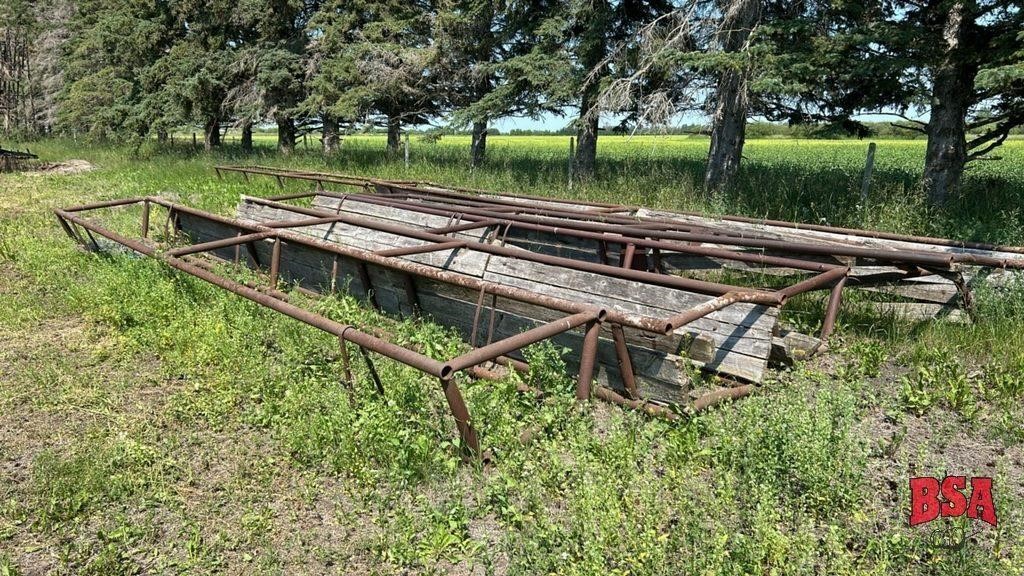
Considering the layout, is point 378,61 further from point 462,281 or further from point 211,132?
point 462,281

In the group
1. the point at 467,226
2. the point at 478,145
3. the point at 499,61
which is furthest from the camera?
the point at 478,145

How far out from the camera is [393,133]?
19156 mm

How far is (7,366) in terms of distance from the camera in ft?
14.4

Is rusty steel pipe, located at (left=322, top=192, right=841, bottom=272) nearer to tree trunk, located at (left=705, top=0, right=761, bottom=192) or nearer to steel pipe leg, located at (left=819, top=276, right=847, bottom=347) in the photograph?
steel pipe leg, located at (left=819, top=276, right=847, bottom=347)

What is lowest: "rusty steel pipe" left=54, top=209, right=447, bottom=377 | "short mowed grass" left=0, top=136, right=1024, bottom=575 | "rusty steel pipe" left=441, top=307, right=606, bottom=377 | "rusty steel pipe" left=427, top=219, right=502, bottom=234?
"short mowed grass" left=0, top=136, right=1024, bottom=575

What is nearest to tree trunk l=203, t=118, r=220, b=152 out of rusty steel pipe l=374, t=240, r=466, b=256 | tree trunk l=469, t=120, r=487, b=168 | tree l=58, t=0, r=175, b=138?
tree l=58, t=0, r=175, b=138

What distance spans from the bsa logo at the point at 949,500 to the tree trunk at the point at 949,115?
646 cm

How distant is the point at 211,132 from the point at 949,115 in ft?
74.4

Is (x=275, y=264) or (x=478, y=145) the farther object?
(x=478, y=145)

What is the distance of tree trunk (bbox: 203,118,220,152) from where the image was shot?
2125 centimetres

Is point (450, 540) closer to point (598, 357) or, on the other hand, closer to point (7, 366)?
point (598, 357)

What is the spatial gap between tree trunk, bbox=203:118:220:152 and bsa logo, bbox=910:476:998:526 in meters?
22.9

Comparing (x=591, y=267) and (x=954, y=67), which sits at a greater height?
(x=954, y=67)

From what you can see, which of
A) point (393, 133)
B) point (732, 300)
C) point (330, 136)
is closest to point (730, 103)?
point (732, 300)
